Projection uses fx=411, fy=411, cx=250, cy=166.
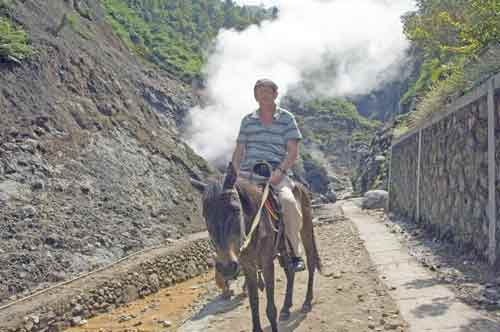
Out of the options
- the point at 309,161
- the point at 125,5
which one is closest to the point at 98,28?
the point at 309,161

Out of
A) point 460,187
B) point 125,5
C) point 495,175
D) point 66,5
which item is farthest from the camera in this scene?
point 125,5

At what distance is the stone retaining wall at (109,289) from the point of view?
731 cm

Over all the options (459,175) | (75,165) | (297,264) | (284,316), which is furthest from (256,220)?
(75,165)

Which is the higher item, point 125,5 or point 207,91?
point 125,5

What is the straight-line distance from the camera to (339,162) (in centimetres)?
6519

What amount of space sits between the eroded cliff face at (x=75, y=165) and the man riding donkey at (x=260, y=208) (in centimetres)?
641

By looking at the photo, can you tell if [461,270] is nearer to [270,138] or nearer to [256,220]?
[270,138]

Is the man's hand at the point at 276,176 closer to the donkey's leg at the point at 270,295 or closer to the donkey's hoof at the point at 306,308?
the donkey's leg at the point at 270,295

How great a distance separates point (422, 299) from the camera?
205 inches

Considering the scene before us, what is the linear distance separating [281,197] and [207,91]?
43446 millimetres

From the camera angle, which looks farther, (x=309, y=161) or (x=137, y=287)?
(x=309, y=161)

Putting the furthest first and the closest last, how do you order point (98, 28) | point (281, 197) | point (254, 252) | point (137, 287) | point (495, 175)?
point (98, 28), point (137, 287), point (495, 175), point (281, 197), point (254, 252)

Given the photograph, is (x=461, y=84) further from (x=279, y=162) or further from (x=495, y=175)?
(x=279, y=162)

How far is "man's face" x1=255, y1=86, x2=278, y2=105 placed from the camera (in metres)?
5.14
